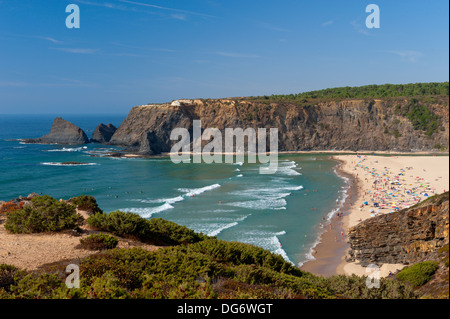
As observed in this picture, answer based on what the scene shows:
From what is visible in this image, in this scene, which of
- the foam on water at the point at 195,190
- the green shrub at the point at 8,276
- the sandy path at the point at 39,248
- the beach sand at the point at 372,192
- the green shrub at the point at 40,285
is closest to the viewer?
the green shrub at the point at 40,285

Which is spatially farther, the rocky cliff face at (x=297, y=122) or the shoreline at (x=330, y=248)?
the rocky cliff face at (x=297, y=122)

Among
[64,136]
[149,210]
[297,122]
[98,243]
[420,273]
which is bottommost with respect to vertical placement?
[149,210]

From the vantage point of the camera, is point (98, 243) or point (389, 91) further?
point (389, 91)

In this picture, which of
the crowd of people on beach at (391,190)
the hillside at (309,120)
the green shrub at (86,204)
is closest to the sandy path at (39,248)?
the green shrub at (86,204)

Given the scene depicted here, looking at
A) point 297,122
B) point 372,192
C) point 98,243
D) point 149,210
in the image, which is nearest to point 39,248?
point 98,243

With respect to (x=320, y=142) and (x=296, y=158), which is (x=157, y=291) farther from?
(x=320, y=142)

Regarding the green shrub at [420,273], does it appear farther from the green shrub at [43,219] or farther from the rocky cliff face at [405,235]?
the green shrub at [43,219]

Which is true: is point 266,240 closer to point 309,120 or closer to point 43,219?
point 43,219
